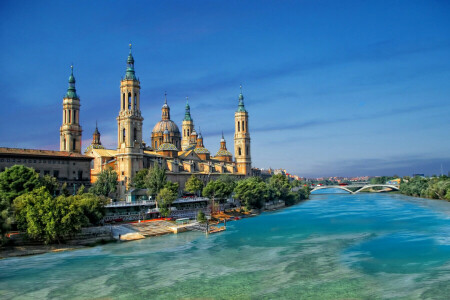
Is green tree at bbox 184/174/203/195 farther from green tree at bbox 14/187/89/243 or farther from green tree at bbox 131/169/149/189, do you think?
green tree at bbox 14/187/89/243

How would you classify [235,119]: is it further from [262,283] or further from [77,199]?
[262,283]

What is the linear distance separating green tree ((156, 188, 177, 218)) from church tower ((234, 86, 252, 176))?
53.9 metres

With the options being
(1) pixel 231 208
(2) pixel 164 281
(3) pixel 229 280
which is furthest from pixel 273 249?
(1) pixel 231 208

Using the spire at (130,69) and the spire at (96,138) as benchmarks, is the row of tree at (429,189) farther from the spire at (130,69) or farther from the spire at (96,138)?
the spire at (96,138)

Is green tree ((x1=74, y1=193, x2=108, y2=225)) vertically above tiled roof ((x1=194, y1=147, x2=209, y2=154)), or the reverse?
tiled roof ((x1=194, y1=147, x2=209, y2=154))

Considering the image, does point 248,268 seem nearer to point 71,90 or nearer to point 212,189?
point 212,189

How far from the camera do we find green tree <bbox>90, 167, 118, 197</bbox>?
178 feet

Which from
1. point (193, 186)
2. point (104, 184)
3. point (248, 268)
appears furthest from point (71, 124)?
point (248, 268)

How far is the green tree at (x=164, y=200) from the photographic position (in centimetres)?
5400

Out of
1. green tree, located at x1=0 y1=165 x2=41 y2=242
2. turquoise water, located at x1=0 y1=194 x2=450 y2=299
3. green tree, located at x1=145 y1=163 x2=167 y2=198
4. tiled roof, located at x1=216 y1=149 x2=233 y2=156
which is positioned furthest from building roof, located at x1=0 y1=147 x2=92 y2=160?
tiled roof, located at x1=216 y1=149 x2=233 y2=156

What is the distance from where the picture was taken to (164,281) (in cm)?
2655

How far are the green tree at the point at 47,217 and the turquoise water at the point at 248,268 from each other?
226 centimetres

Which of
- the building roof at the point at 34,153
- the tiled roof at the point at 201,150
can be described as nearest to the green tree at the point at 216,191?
the building roof at the point at 34,153

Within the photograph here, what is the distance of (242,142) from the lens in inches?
4328
